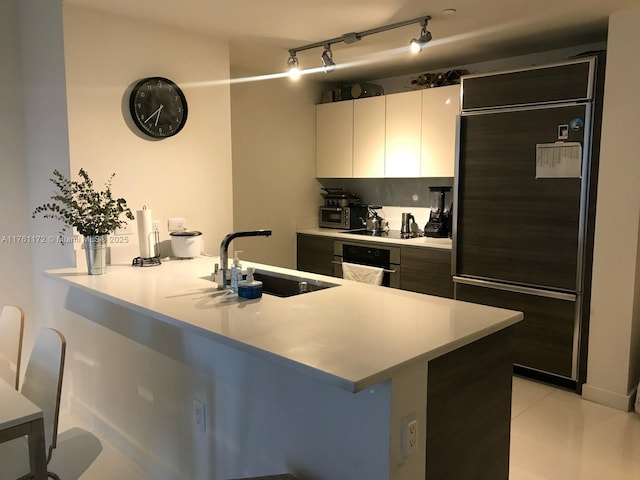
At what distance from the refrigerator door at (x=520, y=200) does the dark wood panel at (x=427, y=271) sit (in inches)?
5.6

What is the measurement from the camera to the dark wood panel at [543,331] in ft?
10.8

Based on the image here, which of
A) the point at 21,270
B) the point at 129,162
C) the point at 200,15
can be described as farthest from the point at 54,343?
the point at 200,15

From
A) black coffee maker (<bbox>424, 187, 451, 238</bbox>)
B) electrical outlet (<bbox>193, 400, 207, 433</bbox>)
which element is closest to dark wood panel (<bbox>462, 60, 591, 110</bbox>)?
black coffee maker (<bbox>424, 187, 451, 238</bbox>)

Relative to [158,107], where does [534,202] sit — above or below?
below

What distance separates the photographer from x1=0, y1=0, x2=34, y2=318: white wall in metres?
3.20

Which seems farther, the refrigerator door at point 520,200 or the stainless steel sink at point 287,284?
the refrigerator door at point 520,200

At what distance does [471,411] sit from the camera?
1.83 m

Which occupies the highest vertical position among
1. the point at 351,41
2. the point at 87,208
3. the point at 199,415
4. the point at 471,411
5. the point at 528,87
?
the point at 351,41

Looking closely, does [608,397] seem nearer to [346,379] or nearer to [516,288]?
[516,288]

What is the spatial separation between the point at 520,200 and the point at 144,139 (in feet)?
7.93

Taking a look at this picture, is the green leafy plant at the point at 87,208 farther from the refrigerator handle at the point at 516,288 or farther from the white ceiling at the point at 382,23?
the refrigerator handle at the point at 516,288

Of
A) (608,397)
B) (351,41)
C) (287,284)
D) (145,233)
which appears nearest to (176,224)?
(145,233)

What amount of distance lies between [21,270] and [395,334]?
9.12 ft

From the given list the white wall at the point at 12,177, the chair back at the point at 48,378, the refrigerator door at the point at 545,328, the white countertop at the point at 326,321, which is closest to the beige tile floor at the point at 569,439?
the refrigerator door at the point at 545,328
